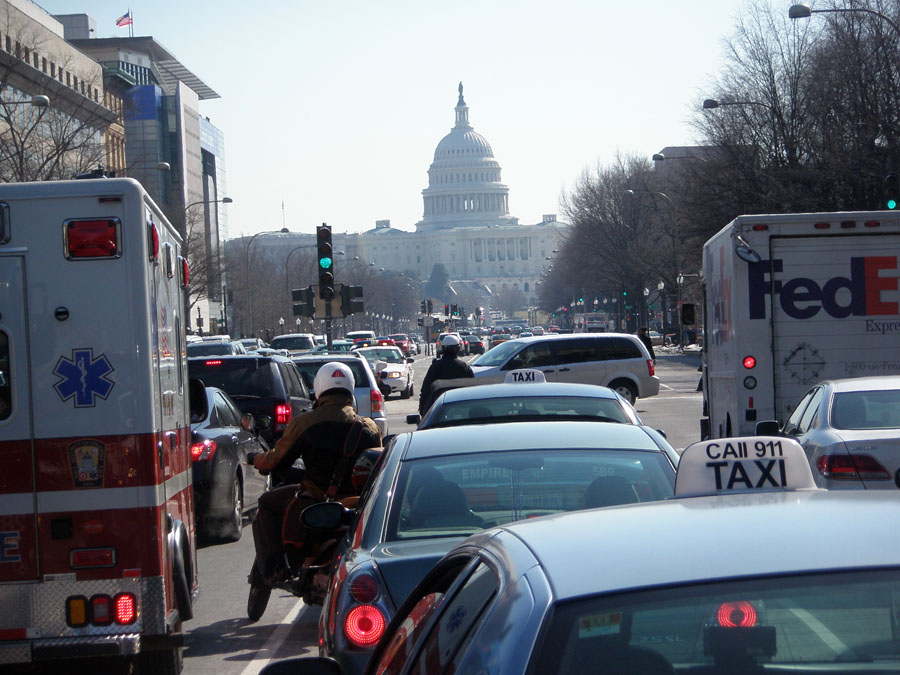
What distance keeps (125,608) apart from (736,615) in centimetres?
456

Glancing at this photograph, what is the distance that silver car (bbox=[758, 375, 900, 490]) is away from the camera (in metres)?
9.53

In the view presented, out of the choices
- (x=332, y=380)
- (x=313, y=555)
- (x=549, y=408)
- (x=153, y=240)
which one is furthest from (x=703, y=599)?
(x=549, y=408)

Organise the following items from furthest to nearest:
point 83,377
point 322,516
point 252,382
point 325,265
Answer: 1. point 325,265
2. point 252,382
3. point 83,377
4. point 322,516

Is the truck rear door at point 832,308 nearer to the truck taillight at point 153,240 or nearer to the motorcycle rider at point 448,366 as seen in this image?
the motorcycle rider at point 448,366

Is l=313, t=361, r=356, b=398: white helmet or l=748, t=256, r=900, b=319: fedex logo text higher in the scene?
l=748, t=256, r=900, b=319: fedex logo text

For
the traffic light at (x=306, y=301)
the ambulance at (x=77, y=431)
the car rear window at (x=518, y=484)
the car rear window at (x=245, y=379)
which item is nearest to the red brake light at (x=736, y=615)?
the car rear window at (x=518, y=484)

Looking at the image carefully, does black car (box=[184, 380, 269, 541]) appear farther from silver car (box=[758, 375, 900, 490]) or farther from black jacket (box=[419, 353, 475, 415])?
silver car (box=[758, 375, 900, 490])

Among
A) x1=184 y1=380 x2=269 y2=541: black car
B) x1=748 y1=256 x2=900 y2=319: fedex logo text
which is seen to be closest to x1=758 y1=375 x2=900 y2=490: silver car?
x1=748 y1=256 x2=900 y2=319: fedex logo text

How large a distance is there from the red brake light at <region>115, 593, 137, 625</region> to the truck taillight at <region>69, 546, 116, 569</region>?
0.17 metres

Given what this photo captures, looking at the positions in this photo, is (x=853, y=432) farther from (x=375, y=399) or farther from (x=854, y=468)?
(x=375, y=399)

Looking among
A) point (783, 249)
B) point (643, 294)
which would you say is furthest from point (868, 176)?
point (643, 294)

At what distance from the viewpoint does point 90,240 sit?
6.36 meters

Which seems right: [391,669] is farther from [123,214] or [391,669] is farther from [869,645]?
[123,214]

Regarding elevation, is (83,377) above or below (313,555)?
above
